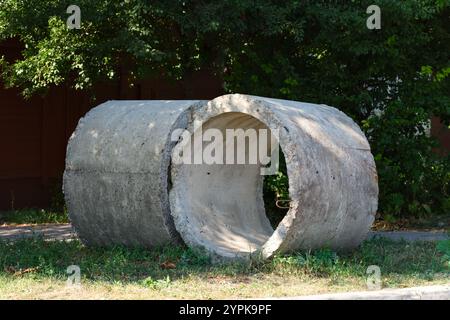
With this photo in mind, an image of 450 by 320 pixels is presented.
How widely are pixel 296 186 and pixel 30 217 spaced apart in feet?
21.5

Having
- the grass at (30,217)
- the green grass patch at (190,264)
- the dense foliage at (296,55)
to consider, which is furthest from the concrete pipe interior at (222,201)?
the grass at (30,217)

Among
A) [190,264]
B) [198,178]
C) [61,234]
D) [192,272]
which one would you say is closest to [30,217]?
A: [61,234]

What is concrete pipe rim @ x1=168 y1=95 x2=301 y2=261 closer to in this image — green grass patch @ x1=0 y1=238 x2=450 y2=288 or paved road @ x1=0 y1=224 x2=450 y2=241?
green grass patch @ x1=0 y1=238 x2=450 y2=288

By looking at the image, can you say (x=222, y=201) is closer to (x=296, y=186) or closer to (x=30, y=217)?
(x=296, y=186)

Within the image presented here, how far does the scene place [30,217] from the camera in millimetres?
13945

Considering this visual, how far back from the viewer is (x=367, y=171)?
31.2ft

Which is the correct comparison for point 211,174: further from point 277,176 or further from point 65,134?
point 65,134

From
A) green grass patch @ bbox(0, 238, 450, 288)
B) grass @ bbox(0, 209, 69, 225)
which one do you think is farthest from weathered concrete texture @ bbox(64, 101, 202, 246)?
grass @ bbox(0, 209, 69, 225)

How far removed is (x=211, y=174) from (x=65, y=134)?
226 inches

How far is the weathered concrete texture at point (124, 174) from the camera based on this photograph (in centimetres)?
939

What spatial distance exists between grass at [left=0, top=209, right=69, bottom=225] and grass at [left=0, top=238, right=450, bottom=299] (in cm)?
352

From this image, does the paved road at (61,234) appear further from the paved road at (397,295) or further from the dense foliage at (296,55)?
the paved road at (397,295)

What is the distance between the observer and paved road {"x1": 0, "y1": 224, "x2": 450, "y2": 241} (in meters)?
11.5
